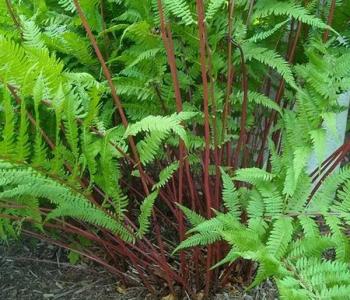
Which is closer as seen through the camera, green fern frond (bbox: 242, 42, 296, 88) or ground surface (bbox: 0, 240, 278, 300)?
green fern frond (bbox: 242, 42, 296, 88)

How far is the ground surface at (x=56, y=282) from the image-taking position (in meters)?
1.30

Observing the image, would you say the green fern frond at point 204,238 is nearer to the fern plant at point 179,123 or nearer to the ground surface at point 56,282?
the fern plant at point 179,123

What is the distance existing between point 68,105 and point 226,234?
15.0 inches

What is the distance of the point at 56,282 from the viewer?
1.38 meters

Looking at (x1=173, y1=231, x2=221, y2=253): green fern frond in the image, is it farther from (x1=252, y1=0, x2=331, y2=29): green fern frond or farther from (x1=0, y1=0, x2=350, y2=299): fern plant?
(x1=252, y1=0, x2=331, y2=29): green fern frond

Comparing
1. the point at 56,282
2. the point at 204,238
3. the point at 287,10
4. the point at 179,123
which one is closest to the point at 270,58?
the point at 287,10

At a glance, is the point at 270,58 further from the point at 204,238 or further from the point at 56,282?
the point at 56,282

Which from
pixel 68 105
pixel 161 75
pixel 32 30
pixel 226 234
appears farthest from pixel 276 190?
pixel 32 30

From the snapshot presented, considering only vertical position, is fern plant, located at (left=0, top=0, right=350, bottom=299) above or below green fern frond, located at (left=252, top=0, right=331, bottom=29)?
below

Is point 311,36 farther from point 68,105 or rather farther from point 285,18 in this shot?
point 68,105

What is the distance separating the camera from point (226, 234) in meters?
0.92

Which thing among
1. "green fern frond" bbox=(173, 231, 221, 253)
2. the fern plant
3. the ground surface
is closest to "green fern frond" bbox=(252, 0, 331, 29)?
the fern plant

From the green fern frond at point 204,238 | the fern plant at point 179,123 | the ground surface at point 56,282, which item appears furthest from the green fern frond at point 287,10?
the ground surface at point 56,282

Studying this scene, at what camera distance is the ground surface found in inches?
51.3
